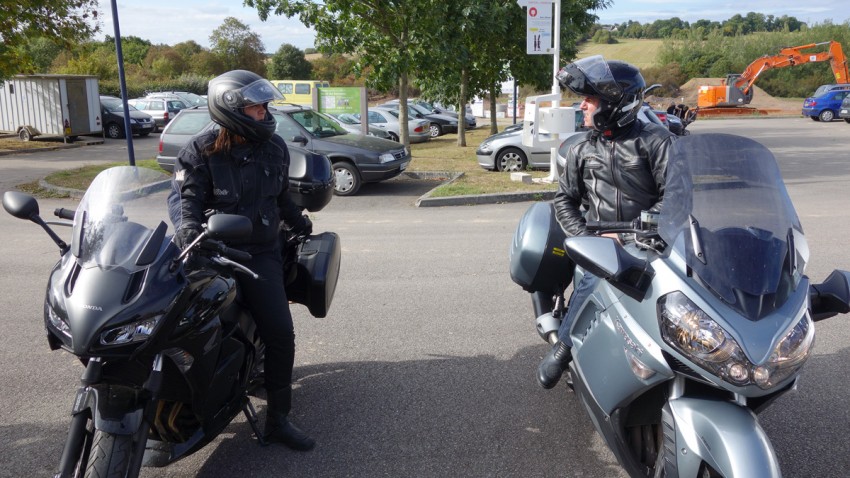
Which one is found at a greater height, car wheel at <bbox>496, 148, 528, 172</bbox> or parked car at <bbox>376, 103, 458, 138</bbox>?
parked car at <bbox>376, 103, 458, 138</bbox>

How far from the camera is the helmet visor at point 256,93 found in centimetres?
343

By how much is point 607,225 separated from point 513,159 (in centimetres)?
1303

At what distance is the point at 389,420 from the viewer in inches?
159

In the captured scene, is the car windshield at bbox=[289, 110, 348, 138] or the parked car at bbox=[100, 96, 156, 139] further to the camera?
the parked car at bbox=[100, 96, 156, 139]

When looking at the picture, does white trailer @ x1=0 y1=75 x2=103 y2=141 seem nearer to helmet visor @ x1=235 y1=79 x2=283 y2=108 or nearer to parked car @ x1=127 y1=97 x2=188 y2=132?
parked car @ x1=127 y1=97 x2=188 y2=132

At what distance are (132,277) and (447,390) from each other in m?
2.28

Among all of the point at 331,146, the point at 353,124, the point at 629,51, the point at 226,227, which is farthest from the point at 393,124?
the point at 629,51

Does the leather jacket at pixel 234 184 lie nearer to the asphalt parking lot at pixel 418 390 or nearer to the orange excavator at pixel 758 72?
the asphalt parking lot at pixel 418 390

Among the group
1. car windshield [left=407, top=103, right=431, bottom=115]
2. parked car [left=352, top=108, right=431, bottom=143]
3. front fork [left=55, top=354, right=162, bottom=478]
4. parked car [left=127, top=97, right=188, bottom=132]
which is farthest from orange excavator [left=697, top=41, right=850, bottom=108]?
front fork [left=55, top=354, right=162, bottom=478]

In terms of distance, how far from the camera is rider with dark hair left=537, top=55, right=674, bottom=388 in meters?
3.64

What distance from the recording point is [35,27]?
2020 centimetres

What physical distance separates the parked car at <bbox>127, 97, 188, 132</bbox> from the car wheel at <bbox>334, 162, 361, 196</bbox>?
2140cm

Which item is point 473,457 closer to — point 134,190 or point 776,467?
point 776,467

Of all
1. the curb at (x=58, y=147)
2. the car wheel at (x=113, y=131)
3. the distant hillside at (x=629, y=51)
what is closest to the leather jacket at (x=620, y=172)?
the curb at (x=58, y=147)
